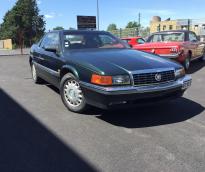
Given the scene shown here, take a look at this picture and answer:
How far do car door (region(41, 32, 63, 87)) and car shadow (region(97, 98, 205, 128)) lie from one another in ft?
4.26

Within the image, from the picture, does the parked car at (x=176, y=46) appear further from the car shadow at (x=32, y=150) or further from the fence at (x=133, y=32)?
the fence at (x=133, y=32)

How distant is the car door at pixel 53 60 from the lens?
6.39 meters

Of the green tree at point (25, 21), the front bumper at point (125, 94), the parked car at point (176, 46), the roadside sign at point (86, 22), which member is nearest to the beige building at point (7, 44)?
the green tree at point (25, 21)

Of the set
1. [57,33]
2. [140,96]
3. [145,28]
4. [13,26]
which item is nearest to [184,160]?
[140,96]

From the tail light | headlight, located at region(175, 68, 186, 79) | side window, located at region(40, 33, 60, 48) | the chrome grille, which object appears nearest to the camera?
the chrome grille

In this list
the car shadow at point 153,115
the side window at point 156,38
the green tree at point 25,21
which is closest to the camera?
the car shadow at point 153,115

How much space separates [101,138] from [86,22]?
24397 millimetres

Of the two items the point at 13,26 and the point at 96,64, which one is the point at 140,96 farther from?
the point at 13,26

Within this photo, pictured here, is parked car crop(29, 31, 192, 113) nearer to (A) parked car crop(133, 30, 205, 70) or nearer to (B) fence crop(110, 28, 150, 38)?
(A) parked car crop(133, 30, 205, 70)

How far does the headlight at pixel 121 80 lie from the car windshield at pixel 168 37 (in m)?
6.72

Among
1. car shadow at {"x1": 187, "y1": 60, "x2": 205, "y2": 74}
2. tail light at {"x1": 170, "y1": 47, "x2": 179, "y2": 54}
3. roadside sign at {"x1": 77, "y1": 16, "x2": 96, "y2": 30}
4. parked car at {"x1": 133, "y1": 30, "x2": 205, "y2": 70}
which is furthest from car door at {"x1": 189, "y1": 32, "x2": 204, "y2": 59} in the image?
roadside sign at {"x1": 77, "y1": 16, "x2": 96, "y2": 30}

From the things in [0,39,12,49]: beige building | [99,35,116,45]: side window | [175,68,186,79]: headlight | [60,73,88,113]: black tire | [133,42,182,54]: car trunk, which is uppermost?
[99,35,116,45]: side window

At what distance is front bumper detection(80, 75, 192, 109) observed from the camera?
494cm

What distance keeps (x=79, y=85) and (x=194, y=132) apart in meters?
1.97
